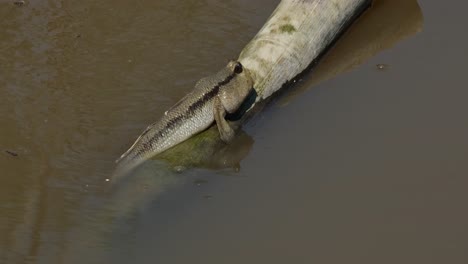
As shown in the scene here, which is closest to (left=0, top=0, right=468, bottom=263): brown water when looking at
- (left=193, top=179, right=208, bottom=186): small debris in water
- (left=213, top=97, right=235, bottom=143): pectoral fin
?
(left=193, top=179, right=208, bottom=186): small debris in water

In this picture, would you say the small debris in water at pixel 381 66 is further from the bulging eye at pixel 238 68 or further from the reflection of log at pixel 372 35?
the bulging eye at pixel 238 68

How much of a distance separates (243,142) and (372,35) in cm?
219

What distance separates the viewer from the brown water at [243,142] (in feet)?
17.3

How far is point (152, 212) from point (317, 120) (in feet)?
5.80

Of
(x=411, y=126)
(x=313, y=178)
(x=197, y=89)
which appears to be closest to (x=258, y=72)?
(x=197, y=89)

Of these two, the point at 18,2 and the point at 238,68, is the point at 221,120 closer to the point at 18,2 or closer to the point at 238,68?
the point at 238,68

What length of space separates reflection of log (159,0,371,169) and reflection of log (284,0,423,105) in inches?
8.4

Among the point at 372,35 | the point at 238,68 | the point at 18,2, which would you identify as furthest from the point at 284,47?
the point at 18,2

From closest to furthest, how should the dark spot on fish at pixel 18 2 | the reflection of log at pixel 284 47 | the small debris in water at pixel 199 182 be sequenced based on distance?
the small debris in water at pixel 199 182 → the reflection of log at pixel 284 47 → the dark spot on fish at pixel 18 2

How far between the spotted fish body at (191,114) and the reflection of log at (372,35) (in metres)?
0.98

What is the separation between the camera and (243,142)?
6.03 meters

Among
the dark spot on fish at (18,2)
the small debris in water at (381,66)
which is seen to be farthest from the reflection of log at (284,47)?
the dark spot on fish at (18,2)

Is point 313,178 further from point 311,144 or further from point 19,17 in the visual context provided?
point 19,17

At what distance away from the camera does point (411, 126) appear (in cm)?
630
